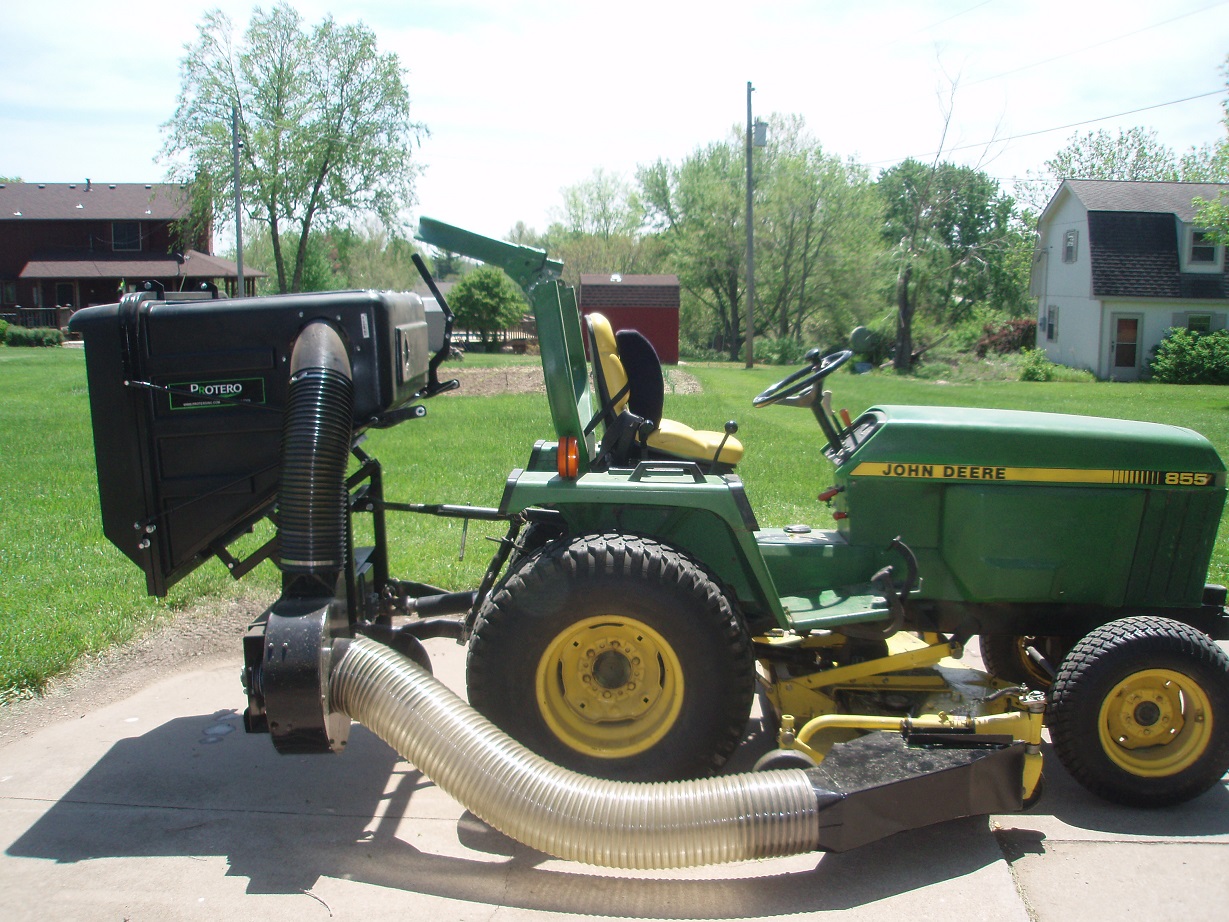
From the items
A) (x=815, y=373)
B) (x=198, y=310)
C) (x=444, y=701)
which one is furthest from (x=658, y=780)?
(x=198, y=310)

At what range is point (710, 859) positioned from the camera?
2900 millimetres

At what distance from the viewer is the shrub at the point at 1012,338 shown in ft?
117

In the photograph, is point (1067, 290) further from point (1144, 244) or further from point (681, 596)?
point (681, 596)

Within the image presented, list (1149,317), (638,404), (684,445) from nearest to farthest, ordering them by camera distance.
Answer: (684,445), (638,404), (1149,317)

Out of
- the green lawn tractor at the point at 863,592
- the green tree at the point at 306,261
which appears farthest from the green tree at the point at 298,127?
the green lawn tractor at the point at 863,592

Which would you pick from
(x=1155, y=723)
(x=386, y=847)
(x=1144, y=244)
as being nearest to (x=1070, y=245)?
(x=1144, y=244)

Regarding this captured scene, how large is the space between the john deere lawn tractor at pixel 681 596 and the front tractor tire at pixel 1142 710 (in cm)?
1

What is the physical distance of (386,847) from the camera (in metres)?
3.22

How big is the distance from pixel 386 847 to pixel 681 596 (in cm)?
132

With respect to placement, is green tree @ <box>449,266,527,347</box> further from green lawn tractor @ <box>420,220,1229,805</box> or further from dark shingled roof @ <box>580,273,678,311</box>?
green lawn tractor @ <box>420,220,1229,805</box>

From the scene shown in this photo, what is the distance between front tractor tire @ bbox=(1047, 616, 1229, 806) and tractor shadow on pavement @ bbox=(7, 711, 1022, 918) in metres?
0.49

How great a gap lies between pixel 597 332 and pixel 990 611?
2.13 metres

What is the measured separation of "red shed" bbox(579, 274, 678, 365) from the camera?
2931cm

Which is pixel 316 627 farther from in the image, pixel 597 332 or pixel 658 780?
pixel 597 332
